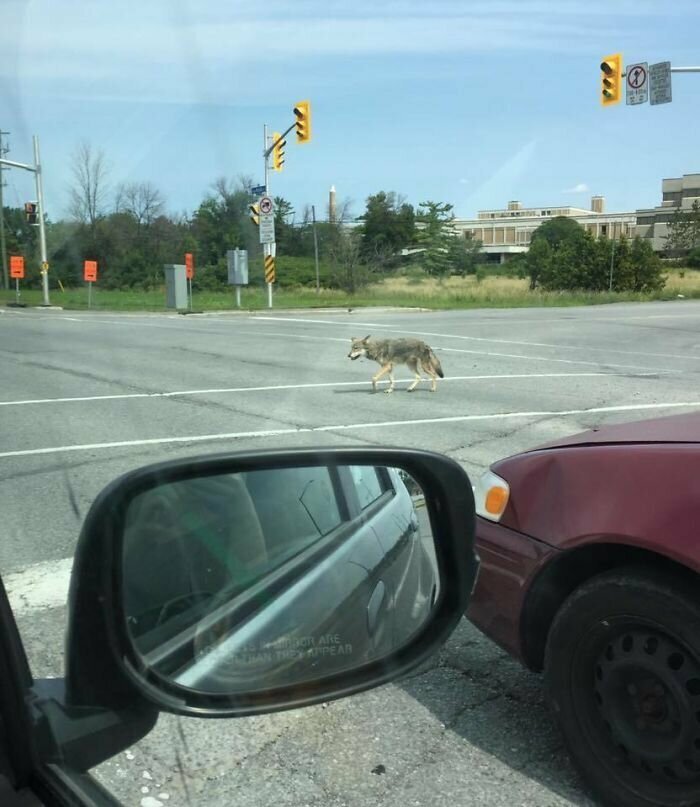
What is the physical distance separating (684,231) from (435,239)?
2042 cm

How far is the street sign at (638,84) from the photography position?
2275cm

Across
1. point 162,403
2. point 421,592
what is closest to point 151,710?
point 421,592

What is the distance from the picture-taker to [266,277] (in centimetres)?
3203


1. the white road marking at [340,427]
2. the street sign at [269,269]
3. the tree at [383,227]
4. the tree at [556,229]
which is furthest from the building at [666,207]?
the white road marking at [340,427]

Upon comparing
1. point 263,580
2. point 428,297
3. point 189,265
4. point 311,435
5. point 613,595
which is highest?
point 189,265

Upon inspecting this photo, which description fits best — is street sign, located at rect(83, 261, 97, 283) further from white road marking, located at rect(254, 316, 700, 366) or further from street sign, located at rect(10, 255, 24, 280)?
white road marking, located at rect(254, 316, 700, 366)

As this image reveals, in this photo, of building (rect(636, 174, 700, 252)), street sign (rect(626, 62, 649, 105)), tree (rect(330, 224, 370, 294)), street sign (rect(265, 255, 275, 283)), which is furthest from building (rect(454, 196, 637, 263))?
street sign (rect(626, 62, 649, 105))

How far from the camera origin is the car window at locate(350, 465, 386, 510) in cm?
225

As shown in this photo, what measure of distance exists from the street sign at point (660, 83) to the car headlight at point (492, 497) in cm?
2223

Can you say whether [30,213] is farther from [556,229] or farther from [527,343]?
[556,229]

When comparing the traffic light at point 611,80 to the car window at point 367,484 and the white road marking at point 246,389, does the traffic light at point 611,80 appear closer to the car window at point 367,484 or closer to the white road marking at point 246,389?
the white road marking at point 246,389

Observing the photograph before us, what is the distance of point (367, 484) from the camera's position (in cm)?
229

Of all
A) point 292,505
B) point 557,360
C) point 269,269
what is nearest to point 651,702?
point 292,505

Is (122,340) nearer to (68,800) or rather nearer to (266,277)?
(266,277)
